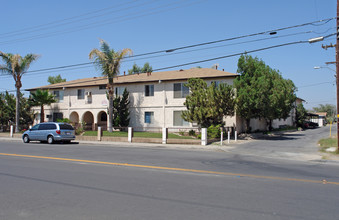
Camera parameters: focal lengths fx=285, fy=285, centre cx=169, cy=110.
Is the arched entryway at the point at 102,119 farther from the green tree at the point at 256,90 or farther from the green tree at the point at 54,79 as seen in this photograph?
the green tree at the point at 54,79

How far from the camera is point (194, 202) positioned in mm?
5992

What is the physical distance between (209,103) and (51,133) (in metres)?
12.5

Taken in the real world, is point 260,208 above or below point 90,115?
below

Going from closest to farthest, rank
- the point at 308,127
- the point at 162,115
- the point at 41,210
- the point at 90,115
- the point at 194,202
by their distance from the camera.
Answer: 1. the point at 41,210
2. the point at 194,202
3. the point at 162,115
4. the point at 90,115
5. the point at 308,127

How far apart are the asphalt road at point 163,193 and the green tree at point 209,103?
1277cm

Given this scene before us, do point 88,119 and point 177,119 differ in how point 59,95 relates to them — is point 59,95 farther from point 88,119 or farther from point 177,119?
point 177,119

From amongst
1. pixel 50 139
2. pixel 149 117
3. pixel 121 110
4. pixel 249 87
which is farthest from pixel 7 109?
pixel 249 87

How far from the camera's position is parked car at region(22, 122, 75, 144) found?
21734 millimetres

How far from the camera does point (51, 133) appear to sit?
21812mm

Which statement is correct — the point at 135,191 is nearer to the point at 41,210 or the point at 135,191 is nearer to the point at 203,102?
the point at 41,210

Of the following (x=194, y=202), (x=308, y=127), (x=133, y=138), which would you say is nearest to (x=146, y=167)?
(x=194, y=202)

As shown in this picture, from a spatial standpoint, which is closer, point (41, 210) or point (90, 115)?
point (41, 210)

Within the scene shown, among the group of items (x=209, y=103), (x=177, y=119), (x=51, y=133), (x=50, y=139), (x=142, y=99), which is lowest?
(x=50, y=139)

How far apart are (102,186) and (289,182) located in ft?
17.2
